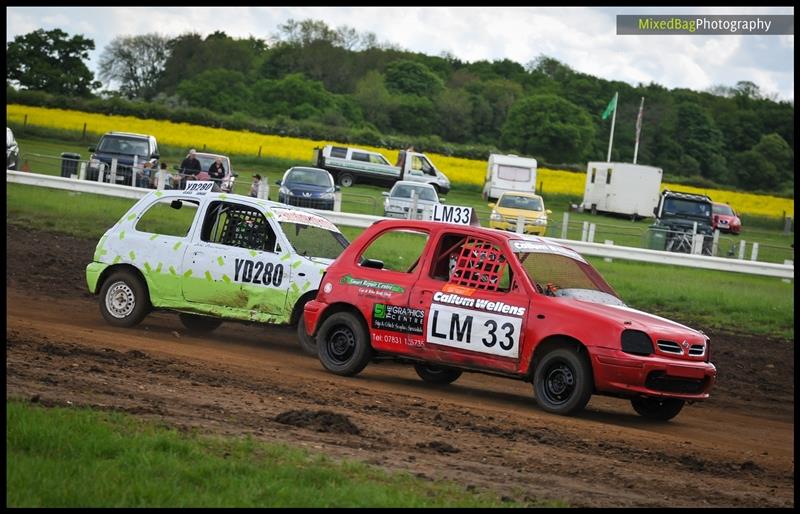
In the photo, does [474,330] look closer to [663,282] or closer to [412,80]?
[663,282]

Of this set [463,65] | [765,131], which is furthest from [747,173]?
[463,65]

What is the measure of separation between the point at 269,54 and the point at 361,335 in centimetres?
9860

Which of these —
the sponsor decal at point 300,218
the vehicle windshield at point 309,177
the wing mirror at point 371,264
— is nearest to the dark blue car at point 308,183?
the vehicle windshield at point 309,177

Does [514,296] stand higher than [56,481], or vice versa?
[514,296]

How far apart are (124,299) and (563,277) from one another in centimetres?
573

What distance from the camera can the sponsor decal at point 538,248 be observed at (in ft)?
38.7

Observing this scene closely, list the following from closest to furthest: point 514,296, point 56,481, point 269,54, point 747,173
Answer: point 56,481
point 514,296
point 747,173
point 269,54

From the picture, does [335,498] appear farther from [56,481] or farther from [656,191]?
[656,191]

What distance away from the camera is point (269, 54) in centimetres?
10844

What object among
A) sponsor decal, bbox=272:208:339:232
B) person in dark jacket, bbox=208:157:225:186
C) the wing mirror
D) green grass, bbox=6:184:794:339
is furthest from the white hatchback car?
the wing mirror

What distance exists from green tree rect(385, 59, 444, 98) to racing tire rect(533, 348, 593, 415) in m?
93.4

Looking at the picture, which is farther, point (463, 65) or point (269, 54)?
point (463, 65)

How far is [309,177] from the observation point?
124 ft

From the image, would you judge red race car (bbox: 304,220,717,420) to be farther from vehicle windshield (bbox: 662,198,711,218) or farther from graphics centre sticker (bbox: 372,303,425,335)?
vehicle windshield (bbox: 662,198,711,218)
